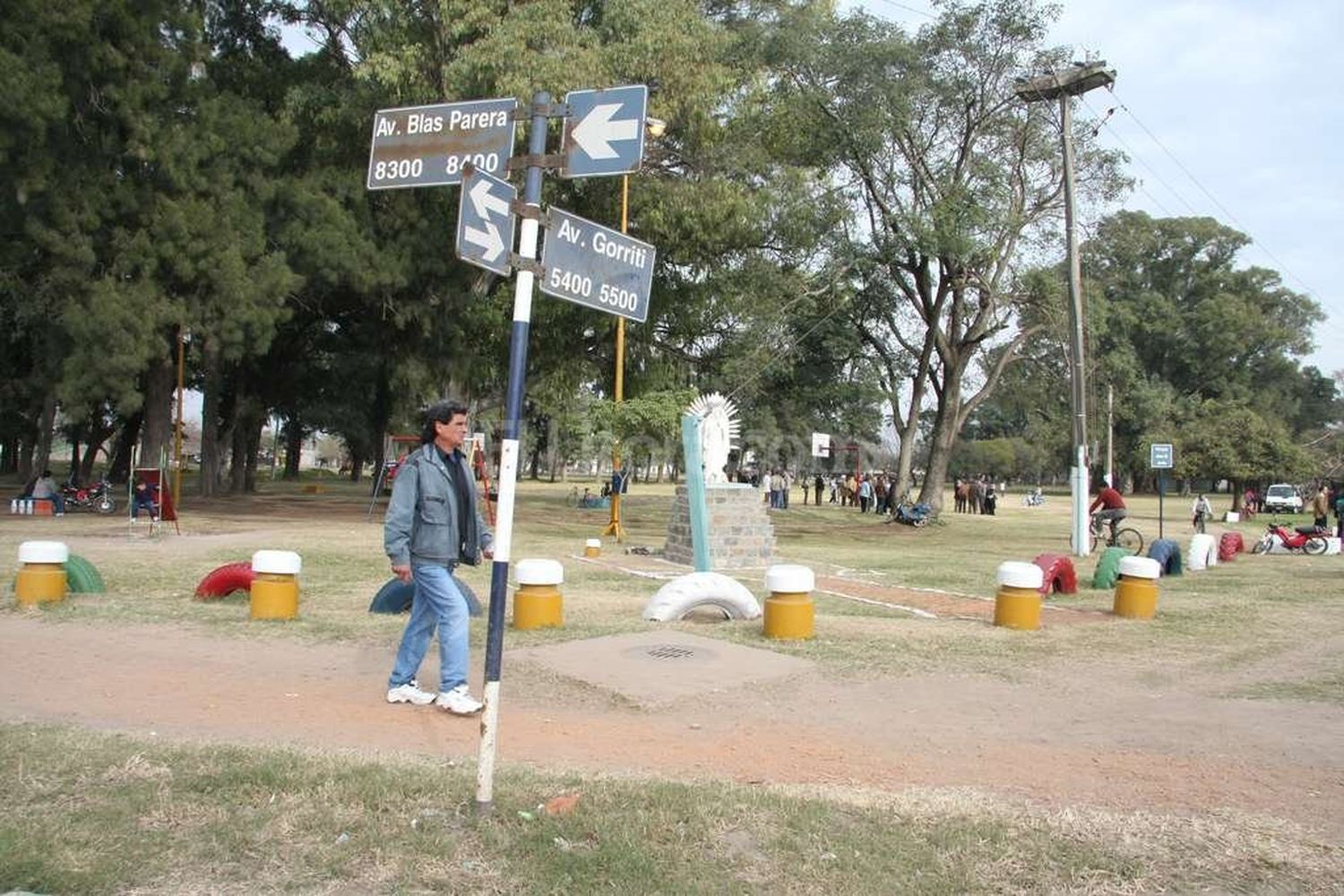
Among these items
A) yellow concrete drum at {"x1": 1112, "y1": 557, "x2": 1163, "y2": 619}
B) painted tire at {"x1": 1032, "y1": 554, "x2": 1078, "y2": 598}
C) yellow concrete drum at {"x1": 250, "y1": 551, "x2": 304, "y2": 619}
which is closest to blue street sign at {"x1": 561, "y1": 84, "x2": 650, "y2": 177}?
yellow concrete drum at {"x1": 250, "y1": 551, "x2": 304, "y2": 619}

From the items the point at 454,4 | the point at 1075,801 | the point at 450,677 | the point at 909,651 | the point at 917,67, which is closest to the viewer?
the point at 1075,801

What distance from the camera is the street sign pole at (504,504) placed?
4219 mm

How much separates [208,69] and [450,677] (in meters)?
20.9

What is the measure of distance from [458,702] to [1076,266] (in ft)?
59.8

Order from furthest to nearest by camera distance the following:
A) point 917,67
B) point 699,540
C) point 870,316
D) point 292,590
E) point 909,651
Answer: point 870,316 < point 917,67 < point 699,540 < point 292,590 < point 909,651

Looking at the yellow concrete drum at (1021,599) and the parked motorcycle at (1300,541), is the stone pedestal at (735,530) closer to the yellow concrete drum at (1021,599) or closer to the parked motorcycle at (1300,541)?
the yellow concrete drum at (1021,599)

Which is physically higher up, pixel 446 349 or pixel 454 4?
pixel 454 4

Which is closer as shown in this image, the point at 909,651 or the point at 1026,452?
the point at 909,651

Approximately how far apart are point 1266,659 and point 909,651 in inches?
120

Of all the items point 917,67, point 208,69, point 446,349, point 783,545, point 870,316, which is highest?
point 917,67

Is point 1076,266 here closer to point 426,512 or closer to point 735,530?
point 735,530

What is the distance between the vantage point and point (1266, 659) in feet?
28.3

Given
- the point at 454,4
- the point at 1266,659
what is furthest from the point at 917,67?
the point at 1266,659

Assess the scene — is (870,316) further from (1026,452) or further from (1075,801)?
(1026,452)
